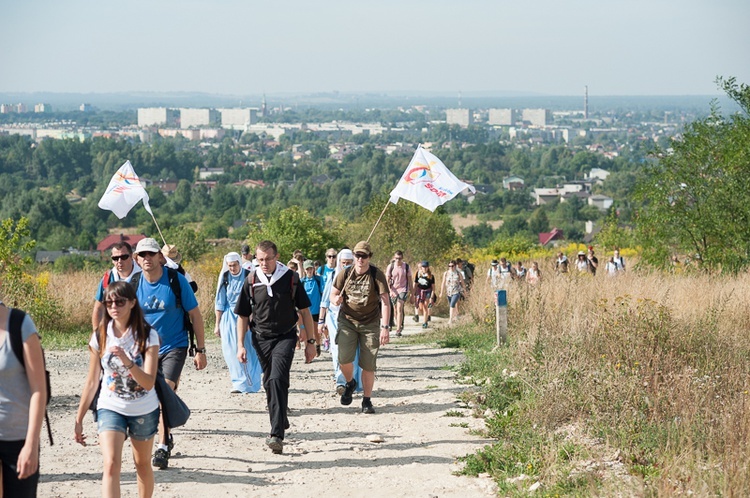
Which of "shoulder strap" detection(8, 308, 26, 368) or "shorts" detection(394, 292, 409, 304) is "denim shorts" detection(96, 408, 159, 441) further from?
"shorts" detection(394, 292, 409, 304)

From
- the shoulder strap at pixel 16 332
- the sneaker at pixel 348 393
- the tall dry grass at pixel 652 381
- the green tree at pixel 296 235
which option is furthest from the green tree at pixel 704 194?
the shoulder strap at pixel 16 332

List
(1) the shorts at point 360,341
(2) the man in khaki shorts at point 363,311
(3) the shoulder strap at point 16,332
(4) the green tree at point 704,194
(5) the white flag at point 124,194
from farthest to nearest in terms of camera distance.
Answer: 1. (4) the green tree at point 704,194
2. (5) the white flag at point 124,194
3. (1) the shorts at point 360,341
4. (2) the man in khaki shorts at point 363,311
5. (3) the shoulder strap at point 16,332

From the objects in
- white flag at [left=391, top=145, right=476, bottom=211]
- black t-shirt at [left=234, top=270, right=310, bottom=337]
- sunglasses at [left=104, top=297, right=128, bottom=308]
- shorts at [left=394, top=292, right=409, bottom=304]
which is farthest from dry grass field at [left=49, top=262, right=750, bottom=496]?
shorts at [left=394, top=292, right=409, bottom=304]

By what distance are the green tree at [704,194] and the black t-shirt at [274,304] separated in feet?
47.9

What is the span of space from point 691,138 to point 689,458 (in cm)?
1820

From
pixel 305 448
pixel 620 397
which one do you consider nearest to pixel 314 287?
pixel 305 448

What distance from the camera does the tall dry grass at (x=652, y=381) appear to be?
6934 mm

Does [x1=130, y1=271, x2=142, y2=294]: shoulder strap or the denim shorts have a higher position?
[x1=130, y1=271, x2=142, y2=294]: shoulder strap

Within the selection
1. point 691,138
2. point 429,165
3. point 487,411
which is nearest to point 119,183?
point 429,165

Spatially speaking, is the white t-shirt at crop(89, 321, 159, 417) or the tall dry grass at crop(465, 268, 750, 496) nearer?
the white t-shirt at crop(89, 321, 159, 417)

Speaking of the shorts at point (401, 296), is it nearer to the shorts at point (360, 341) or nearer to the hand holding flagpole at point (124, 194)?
the hand holding flagpole at point (124, 194)

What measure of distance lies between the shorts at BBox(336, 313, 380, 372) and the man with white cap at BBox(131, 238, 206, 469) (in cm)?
238

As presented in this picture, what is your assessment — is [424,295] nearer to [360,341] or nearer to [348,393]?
[348,393]

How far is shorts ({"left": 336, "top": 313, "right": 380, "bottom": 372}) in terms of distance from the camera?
32.3 feet
